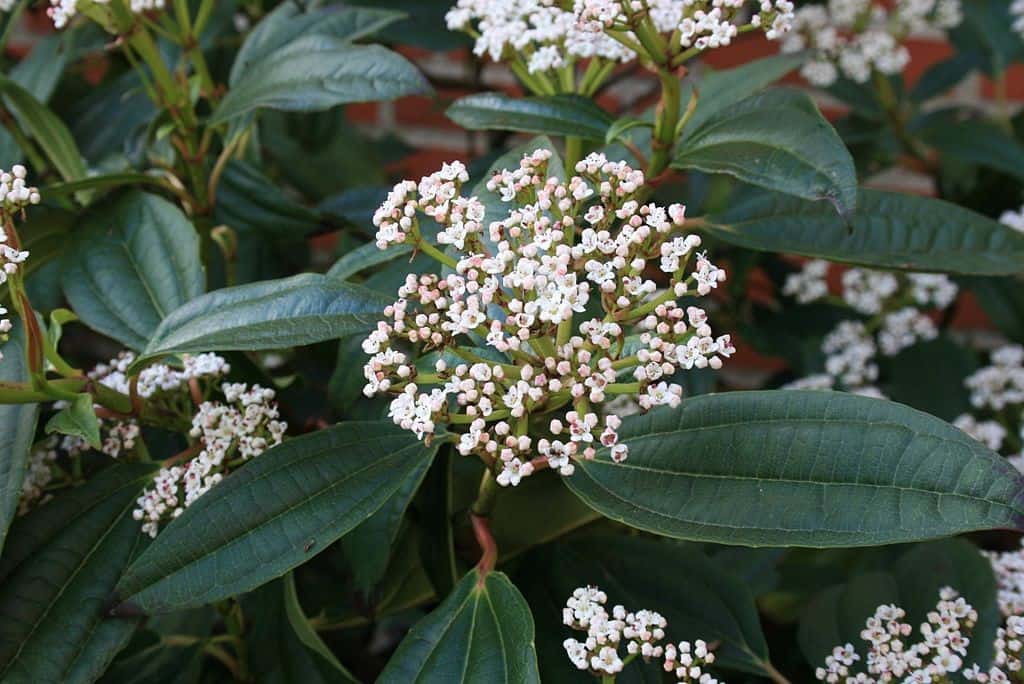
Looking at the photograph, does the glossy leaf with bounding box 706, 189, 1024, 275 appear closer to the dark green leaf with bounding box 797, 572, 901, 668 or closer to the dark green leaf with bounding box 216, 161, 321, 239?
the dark green leaf with bounding box 797, 572, 901, 668

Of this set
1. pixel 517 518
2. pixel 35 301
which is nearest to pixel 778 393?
pixel 517 518

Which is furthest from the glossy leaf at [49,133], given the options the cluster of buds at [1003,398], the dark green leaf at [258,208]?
the cluster of buds at [1003,398]

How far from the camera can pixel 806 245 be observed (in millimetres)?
846

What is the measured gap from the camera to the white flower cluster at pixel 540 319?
1.97 ft

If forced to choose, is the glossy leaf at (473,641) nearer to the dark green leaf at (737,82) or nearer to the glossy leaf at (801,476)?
the glossy leaf at (801,476)

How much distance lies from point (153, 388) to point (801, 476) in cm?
43

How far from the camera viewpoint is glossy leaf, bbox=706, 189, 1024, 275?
0.83 meters

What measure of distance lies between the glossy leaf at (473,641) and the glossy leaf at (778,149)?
32 cm

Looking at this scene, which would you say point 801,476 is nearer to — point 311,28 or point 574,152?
point 574,152

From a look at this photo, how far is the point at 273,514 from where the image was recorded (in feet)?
2.18

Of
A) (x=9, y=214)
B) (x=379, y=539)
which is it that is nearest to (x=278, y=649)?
(x=379, y=539)

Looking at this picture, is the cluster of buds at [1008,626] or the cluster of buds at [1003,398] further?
the cluster of buds at [1003,398]

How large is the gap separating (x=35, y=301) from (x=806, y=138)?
0.65 m

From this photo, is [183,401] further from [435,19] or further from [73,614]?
[435,19]
